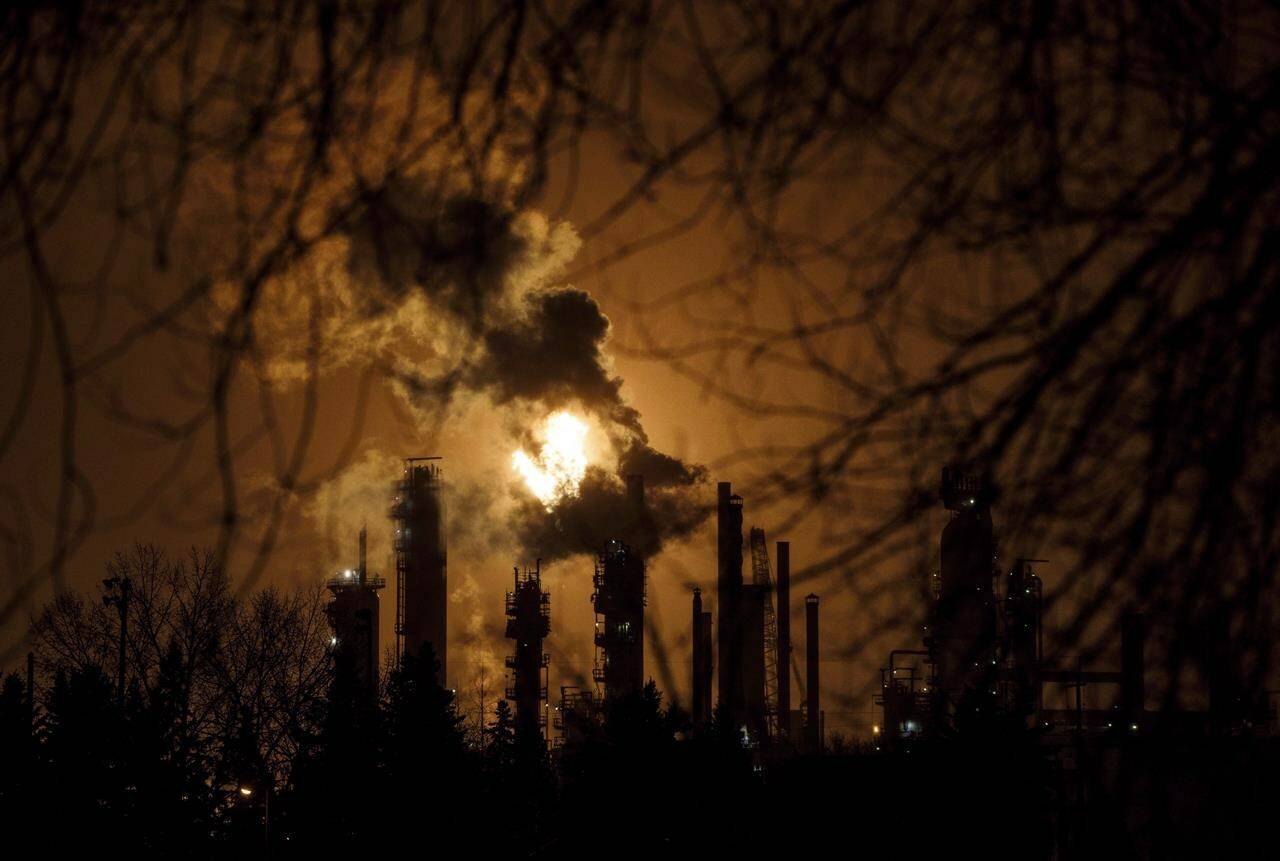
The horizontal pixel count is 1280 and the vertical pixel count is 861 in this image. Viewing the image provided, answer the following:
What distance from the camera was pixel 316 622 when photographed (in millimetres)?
36938

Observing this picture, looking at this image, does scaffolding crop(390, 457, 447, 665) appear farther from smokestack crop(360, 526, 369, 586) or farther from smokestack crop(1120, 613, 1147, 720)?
smokestack crop(1120, 613, 1147, 720)

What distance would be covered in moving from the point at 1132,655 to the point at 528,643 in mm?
42189

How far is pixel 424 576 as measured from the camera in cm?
4594

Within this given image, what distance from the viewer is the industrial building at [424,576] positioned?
45219 millimetres

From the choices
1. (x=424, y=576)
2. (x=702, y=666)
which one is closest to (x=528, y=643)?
(x=424, y=576)

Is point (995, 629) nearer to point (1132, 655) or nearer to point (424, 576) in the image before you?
point (1132, 655)

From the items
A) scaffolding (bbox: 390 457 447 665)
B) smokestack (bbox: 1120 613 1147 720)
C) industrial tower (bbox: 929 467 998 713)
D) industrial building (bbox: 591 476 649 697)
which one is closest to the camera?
smokestack (bbox: 1120 613 1147 720)

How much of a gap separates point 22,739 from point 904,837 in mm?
13329

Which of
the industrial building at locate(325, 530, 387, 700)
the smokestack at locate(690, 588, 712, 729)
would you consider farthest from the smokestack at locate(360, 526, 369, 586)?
the smokestack at locate(690, 588, 712, 729)

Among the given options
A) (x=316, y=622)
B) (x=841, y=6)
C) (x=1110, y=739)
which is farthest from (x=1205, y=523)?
(x=316, y=622)

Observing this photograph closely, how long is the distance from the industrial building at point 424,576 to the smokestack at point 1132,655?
40.9m

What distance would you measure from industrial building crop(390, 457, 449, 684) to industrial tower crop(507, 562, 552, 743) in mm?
2143

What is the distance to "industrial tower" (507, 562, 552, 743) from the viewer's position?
45.3 meters

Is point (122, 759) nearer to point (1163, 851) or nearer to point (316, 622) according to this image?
point (316, 622)
